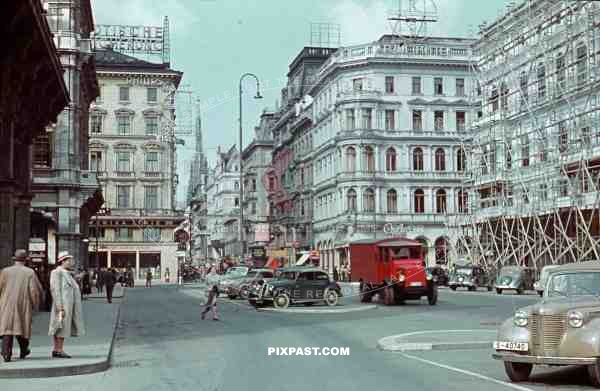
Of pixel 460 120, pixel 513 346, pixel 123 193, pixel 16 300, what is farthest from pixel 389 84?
pixel 513 346

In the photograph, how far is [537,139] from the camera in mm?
47344

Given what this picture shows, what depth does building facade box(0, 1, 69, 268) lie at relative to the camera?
20.8 meters

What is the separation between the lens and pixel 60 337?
15539 millimetres

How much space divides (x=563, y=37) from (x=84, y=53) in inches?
1123

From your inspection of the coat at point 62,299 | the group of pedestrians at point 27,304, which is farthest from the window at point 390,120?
the coat at point 62,299

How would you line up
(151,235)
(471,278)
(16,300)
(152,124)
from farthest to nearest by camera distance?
(152,124)
(151,235)
(471,278)
(16,300)

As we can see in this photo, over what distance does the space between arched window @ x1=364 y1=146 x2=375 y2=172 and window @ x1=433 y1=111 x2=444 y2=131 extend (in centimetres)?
650

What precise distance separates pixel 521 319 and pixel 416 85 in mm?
66552

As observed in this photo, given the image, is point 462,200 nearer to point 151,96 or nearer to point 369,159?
point 369,159

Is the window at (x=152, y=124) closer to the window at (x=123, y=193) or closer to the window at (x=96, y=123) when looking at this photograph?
the window at (x=96, y=123)

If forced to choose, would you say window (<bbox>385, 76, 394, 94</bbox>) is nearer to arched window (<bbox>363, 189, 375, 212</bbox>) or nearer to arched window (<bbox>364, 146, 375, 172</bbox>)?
arched window (<bbox>364, 146, 375, 172</bbox>)

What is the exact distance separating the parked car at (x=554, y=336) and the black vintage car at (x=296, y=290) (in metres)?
20.6

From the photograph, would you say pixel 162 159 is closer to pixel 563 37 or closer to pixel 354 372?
pixel 563 37

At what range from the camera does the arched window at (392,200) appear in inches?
3027
